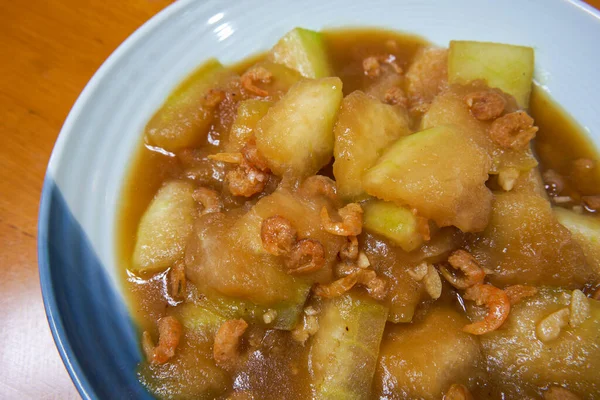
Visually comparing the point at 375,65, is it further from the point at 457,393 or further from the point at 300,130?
the point at 457,393

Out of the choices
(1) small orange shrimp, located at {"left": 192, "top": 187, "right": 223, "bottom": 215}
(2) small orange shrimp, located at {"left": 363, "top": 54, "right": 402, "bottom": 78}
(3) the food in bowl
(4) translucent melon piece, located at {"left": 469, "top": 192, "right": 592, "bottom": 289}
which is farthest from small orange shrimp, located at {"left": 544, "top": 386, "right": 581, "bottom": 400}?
(2) small orange shrimp, located at {"left": 363, "top": 54, "right": 402, "bottom": 78}

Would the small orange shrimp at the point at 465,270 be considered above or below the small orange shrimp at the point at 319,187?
below

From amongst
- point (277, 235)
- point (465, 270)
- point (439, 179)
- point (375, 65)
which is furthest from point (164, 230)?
point (375, 65)

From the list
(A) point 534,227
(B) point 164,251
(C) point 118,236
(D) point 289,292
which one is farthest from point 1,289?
(A) point 534,227

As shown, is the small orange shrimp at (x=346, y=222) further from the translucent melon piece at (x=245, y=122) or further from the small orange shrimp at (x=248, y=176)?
the translucent melon piece at (x=245, y=122)

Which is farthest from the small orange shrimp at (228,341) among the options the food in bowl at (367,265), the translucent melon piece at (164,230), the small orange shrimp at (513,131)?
the small orange shrimp at (513,131)

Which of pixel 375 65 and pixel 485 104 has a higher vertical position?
pixel 485 104

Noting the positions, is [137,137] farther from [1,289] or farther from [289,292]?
[289,292]
